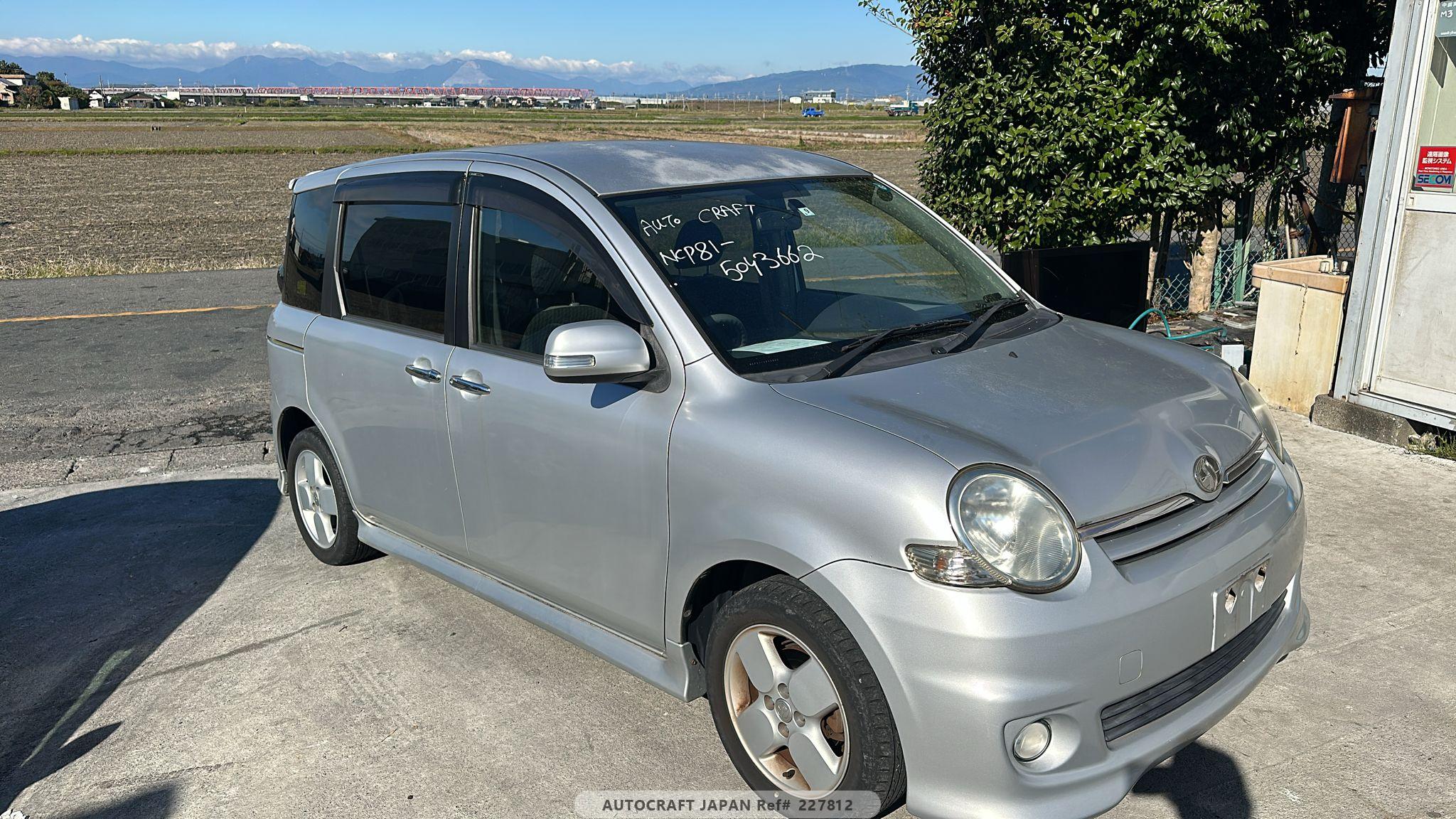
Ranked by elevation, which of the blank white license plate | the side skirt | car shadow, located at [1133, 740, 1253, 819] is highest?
the blank white license plate

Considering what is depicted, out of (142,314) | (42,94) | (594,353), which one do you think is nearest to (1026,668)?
(594,353)

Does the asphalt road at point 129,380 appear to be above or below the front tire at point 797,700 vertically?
below

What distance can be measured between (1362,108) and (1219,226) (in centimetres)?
Result: 180

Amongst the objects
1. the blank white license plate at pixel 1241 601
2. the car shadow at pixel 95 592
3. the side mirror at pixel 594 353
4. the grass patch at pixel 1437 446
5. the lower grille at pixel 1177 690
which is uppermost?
the side mirror at pixel 594 353

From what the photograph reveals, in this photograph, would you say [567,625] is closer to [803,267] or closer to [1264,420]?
[803,267]

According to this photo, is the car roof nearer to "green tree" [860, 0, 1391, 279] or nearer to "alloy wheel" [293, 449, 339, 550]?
"alloy wheel" [293, 449, 339, 550]

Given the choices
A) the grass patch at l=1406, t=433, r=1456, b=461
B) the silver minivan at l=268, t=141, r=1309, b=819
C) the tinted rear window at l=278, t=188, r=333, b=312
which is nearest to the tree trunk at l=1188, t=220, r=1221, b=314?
the grass patch at l=1406, t=433, r=1456, b=461

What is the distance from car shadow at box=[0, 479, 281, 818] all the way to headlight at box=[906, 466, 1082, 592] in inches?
90.6

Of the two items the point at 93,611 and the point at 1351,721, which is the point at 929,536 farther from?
the point at 93,611

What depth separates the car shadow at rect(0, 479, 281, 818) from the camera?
3.53 metres

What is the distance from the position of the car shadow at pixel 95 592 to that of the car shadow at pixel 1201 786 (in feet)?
9.02

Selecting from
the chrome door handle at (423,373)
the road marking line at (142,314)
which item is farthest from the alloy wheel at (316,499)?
the road marking line at (142,314)

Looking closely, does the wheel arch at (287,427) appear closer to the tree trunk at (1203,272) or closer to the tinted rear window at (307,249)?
the tinted rear window at (307,249)

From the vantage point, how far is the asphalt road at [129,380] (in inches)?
256
